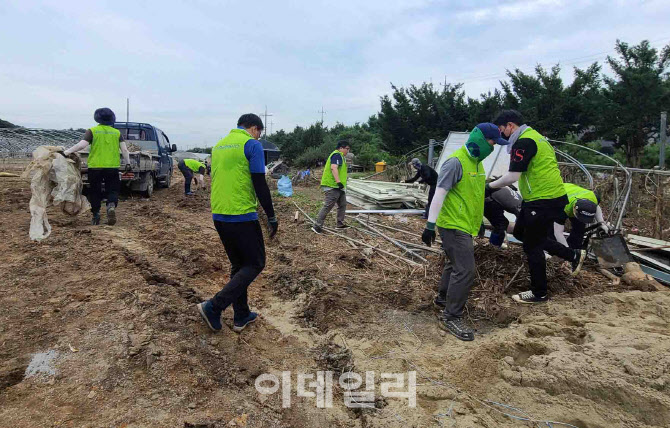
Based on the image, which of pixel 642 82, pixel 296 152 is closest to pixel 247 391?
pixel 642 82

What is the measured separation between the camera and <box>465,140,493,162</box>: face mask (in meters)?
3.80

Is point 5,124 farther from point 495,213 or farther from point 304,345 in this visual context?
point 304,345

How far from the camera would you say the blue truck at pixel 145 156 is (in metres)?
10.3

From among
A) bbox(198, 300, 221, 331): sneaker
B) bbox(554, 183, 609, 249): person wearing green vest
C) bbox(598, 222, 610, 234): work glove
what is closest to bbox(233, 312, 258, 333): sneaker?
bbox(198, 300, 221, 331): sneaker

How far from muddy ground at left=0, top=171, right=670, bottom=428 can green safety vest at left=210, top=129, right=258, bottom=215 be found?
3.45 feet

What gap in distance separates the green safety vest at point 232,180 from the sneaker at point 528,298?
9.74 ft

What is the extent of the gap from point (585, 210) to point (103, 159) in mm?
7005

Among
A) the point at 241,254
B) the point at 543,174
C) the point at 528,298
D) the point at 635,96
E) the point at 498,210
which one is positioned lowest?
the point at 528,298

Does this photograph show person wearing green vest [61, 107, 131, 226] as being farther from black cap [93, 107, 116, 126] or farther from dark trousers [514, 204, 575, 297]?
dark trousers [514, 204, 575, 297]

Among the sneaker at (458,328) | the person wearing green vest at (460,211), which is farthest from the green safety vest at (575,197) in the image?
the sneaker at (458,328)

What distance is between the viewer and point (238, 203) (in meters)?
3.34

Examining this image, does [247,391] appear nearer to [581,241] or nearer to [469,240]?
[469,240]

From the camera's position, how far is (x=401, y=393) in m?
2.86

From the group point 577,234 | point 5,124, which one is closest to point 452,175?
point 577,234
